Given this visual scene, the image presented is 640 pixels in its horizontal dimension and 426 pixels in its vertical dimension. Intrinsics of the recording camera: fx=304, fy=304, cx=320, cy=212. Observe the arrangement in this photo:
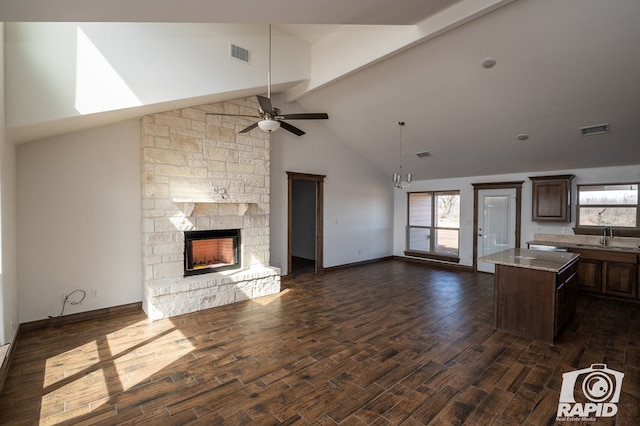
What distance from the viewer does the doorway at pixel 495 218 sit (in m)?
6.79

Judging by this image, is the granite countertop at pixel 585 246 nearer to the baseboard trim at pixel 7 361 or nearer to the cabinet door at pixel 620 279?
the cabinet door at pixel 620 279

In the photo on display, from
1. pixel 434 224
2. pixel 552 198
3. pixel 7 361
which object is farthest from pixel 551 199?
pixel 7 361

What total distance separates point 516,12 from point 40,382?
19.3 ft

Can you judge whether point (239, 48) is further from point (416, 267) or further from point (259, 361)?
point (416, 267)

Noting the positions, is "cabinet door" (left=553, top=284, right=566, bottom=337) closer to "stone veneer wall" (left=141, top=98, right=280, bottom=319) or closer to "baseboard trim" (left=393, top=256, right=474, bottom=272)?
"baseboard trim" (left=393, top=256, right=474, bottom=272)

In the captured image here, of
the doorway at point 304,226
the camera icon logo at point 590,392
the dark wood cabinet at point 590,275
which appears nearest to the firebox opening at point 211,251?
the doorway at point 304,226

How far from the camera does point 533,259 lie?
155 inches

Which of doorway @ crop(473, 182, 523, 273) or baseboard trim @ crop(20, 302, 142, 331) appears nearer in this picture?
baseboard trim @ crop(20, 302, 142, 331)

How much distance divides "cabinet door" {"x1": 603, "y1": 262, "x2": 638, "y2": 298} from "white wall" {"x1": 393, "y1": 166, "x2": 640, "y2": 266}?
1076mm

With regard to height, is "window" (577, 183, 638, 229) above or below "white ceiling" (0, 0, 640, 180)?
below

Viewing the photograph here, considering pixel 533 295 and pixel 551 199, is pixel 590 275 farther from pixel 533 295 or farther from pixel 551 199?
pixel 533 295

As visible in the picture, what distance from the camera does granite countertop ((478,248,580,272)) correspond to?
→ 11.5ft

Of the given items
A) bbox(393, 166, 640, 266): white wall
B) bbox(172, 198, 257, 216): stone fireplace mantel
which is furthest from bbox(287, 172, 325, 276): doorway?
bbox(172, 198, 257, 216): stone fireplace mantel

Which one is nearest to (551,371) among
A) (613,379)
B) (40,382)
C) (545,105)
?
(613,379)
